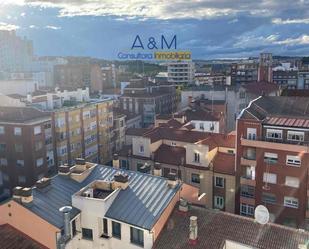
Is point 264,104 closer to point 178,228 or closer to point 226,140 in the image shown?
point 226,140

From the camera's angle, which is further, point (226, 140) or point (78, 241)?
point (226, 140)

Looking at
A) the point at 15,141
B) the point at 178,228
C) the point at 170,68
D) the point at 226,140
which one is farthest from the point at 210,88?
the point at 170,68

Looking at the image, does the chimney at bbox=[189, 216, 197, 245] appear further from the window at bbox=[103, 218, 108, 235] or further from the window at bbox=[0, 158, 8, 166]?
the window at bbox=[0, 158, 8, 166]

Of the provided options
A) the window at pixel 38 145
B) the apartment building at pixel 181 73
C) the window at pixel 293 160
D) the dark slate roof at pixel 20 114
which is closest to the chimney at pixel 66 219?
the window at pixel 293 160

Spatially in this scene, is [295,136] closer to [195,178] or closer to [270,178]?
[270,178]

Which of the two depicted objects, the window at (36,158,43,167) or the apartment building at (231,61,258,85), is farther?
the apartment building at (231,61,258,85)

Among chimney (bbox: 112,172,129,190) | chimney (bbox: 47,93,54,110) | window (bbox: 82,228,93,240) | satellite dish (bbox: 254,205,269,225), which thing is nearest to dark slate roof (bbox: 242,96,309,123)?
satellite dish (bbox: 254,205,269,225)
